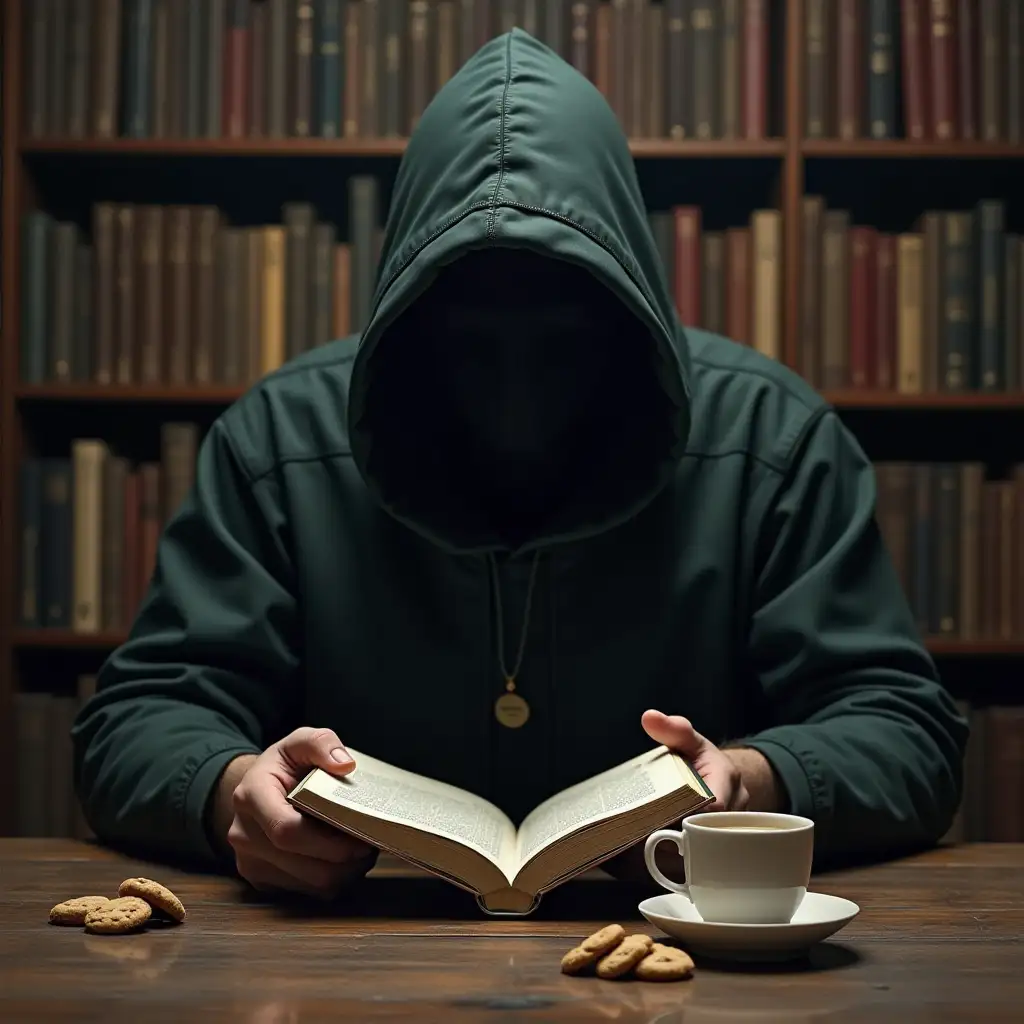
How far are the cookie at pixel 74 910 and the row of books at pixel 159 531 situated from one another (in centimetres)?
139

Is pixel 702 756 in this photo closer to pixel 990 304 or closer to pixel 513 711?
pixel 513 711

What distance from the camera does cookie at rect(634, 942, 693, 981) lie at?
0.78m

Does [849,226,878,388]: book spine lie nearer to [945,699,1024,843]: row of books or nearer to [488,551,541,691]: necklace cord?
[945,699,1024,843]: row of books

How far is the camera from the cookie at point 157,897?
0.92 metres

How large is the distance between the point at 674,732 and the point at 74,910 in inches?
15.8

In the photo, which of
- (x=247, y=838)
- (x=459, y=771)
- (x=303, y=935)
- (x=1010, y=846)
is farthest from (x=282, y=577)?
(x=1010, y=846)

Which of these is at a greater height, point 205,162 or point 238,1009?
point 205,162

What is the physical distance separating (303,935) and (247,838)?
116mm

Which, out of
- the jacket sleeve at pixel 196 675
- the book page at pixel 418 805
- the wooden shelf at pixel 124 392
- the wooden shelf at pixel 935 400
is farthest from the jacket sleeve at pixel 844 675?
the wooden shelf at pixel 124 392

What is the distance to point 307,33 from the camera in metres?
2.30

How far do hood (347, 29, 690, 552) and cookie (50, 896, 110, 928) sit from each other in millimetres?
491

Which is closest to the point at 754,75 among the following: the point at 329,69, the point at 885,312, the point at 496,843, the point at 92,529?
the point at 885,312

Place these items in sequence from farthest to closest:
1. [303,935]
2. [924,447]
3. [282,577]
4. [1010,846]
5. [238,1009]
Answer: [924,447] → [282,577] → [1010,846] → [303,935] → [238,1009]

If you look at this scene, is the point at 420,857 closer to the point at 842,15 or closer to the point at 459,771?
the point at 459,771
